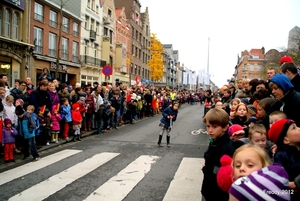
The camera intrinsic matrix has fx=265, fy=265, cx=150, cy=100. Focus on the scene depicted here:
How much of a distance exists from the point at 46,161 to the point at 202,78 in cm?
5143

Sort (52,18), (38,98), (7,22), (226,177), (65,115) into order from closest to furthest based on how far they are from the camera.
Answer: (226,177) < (38,98) < (65,115) < (7,22) < (52,18)

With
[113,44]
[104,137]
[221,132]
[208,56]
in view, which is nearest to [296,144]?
[221,132]

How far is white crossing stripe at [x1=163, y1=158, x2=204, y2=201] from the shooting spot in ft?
16.3

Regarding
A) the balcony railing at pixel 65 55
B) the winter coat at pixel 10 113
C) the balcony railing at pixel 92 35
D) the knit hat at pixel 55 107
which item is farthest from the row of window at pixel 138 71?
the winter coat at pixel 10 113

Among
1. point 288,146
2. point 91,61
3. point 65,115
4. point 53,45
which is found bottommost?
point 65,115

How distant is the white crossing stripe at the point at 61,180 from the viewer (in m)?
4.92

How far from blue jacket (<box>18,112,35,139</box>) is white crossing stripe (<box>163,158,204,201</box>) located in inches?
165

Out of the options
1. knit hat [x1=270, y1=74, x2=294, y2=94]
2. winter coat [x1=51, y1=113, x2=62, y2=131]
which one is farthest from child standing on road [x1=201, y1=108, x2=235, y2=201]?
winter coat [x1=51, y1=113, x2=62, y2=131]

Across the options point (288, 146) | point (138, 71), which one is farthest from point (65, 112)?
point (138, 71)

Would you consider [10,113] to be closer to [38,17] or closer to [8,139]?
[8,139]

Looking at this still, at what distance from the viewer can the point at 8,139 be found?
7027 mm

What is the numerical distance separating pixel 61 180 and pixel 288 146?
4752 millimetres

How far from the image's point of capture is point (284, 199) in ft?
5.57

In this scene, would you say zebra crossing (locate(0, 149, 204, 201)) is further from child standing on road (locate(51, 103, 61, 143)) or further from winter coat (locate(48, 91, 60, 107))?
winter coat (locate(48, 91, 60, 107))
